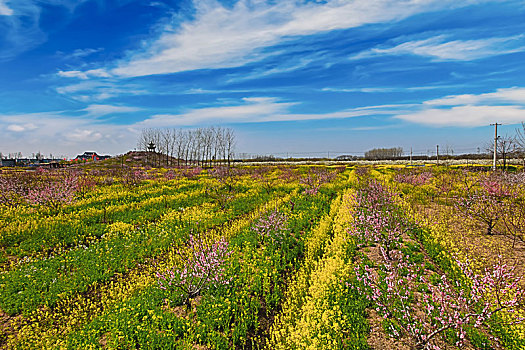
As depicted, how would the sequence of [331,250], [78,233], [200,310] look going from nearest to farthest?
[200,310] < [331,250] < [78,233]

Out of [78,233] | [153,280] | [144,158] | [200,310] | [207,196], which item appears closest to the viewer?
[200,310]

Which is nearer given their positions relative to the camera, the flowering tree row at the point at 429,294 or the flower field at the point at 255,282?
the flowering tree row at the point at 429,294

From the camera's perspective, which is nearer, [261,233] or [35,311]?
[35,311]

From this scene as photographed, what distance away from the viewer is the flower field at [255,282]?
5.36m

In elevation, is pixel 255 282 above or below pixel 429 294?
above

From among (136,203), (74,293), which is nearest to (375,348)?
(74,293)

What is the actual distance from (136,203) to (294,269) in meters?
12.9

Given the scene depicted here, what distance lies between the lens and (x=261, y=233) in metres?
10.5

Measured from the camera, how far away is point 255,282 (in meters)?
Result: 7.25

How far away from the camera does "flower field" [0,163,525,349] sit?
5.36 metres

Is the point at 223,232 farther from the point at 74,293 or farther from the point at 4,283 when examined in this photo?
the point at 4,283

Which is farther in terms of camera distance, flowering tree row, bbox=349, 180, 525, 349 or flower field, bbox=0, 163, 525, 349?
flower field, bbox=0, 163, 525, 349

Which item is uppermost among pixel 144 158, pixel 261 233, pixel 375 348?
pixel 144 158

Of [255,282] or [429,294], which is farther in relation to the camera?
[255,282]
